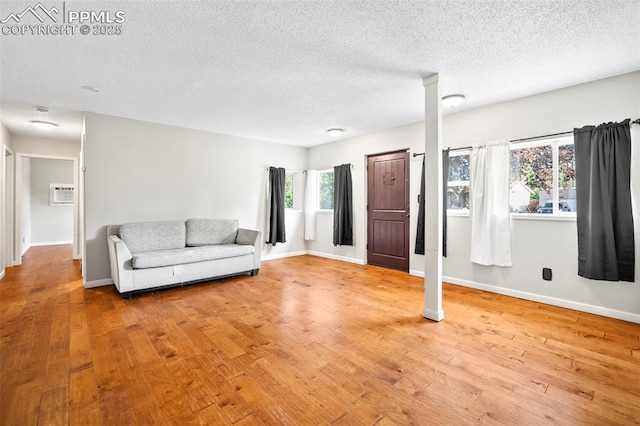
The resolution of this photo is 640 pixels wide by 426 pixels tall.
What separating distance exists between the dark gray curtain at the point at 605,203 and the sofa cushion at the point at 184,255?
4368 millimetres

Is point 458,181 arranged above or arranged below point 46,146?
below

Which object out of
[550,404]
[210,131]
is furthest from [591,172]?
[210,131]

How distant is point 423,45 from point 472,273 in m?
3.10

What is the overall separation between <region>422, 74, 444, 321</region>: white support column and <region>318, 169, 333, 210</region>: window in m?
3.47

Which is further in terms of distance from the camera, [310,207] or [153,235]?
[310,207]

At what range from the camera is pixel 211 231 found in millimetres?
4895

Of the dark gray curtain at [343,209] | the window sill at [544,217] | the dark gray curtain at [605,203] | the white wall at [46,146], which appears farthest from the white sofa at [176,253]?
the dark gray curtain at [605,203]

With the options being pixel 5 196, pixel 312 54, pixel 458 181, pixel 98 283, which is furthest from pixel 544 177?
pixel 5 196

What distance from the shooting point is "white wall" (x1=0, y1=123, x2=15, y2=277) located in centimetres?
452

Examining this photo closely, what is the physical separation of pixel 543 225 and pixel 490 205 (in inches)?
24.1

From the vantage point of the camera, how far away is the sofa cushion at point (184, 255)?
364 cm

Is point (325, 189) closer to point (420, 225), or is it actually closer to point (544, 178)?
point (420, 225)

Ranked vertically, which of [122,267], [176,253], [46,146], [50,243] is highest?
[46,146]

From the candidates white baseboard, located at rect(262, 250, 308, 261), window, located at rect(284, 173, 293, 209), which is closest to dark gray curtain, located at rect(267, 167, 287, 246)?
white baseboard, located at rect(262, 250, 308, 261)
